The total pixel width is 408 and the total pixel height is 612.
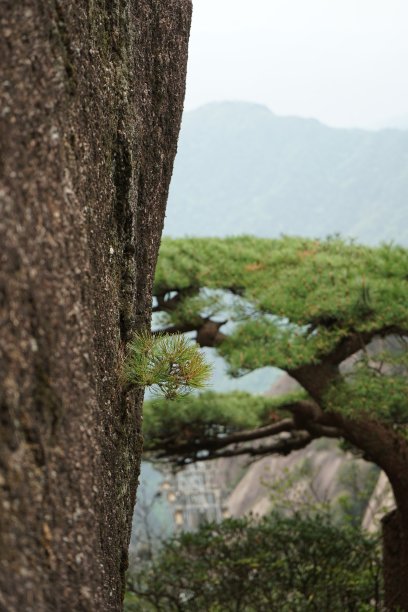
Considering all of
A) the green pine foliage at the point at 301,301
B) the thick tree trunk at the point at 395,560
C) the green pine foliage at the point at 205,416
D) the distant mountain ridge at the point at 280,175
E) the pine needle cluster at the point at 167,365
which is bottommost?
the thick tree trunk at the point at 395,560

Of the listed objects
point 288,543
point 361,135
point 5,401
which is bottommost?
point 288,543

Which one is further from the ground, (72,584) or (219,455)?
(219,455)

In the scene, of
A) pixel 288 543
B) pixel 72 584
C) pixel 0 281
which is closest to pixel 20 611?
pixel 72 584

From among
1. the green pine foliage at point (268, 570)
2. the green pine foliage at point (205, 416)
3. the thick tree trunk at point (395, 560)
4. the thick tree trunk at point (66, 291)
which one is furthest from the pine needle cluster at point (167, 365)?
the green pine foliage at point (268, 570)

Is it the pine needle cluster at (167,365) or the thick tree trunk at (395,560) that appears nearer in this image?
the pine needle cluster at (167,365)

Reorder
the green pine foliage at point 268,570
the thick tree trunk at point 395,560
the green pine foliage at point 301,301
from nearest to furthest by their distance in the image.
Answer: the green pine foliage at point 301,301
the thick tree trunk at point 395,560
the green pine foliage at point 268,570

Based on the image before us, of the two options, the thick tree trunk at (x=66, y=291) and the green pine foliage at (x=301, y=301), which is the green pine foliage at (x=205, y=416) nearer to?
the green pine foliage at (x=301, y=301)

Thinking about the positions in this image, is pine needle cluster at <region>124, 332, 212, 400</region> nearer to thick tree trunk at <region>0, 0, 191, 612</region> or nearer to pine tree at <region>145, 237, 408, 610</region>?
thick tree trunk at <region>0, 0, 191, 612</region>

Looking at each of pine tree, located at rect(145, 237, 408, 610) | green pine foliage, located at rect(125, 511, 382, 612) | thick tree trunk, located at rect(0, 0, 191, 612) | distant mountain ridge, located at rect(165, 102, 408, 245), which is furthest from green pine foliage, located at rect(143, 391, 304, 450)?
distant mountain ridge, located at rect(165, 102, 408, 245)

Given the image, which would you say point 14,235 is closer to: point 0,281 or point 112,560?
point 0,281

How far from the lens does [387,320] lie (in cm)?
514

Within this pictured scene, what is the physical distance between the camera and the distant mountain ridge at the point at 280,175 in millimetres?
71750

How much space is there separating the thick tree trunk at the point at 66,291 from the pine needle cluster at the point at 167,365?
61mm

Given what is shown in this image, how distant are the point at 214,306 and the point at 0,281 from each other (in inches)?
178
